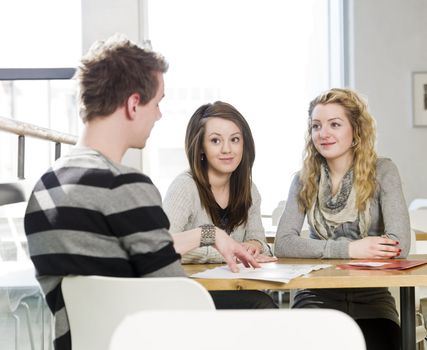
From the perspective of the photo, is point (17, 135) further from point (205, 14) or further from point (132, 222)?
point (205, 14)

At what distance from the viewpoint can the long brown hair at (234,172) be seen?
276 cm

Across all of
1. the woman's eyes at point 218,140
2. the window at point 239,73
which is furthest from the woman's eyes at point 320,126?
the window at point 239,73

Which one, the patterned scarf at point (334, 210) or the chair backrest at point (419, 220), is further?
the chair backrest at point (419, 220)

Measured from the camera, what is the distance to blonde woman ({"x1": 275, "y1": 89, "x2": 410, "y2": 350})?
2.59 metres

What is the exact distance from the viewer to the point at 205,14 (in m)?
6.98

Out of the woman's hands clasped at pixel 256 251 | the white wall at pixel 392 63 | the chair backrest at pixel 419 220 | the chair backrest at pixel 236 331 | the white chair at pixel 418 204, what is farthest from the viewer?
the white wall at pixel 392 63

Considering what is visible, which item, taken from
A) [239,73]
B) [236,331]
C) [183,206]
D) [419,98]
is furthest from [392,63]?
[236,331]

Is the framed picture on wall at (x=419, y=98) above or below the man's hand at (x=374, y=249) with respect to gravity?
above

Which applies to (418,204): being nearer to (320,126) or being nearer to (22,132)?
(320,126)

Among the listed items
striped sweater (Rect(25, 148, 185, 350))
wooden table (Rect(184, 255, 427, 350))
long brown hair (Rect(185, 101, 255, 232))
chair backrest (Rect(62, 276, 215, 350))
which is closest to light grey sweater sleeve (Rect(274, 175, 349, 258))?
long brown hair (Rect(185, 101, 255, 232))

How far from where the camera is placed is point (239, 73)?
698cm

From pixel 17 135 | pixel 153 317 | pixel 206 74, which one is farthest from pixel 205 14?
pixel 153 317

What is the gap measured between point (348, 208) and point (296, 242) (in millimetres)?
216

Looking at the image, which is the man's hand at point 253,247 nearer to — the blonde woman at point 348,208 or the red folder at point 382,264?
the blonde woman at point 348,208
